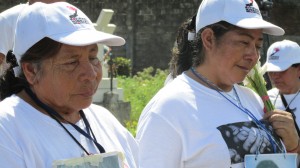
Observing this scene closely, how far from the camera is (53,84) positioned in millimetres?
2365

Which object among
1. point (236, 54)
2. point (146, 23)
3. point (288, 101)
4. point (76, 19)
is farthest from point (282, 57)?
point (146, 23)

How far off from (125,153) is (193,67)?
0.67 m

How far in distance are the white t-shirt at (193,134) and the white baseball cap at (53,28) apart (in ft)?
1.85

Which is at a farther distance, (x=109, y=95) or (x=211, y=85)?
(x=109, y=95)

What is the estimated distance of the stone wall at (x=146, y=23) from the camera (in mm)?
21327

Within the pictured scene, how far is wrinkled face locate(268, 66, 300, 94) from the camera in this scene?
5.44 m

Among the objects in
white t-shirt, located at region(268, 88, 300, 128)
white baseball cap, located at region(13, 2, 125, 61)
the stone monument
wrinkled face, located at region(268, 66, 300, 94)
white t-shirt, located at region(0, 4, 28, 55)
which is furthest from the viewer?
the stone monument

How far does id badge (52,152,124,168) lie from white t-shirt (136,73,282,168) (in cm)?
43

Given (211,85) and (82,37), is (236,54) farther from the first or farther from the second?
(82,37)

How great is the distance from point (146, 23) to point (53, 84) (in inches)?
783

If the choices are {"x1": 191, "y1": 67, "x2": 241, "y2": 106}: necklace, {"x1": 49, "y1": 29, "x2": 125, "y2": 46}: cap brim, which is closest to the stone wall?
{"x1": 191, "y1": 67, "x2": 241, "y2": 106}: necklace

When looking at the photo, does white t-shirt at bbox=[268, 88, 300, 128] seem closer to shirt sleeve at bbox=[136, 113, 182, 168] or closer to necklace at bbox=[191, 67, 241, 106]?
necklace at bbox=[191, 67, 241, 106]

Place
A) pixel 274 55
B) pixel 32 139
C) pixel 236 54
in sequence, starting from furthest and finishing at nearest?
pixel 274 55
pixel 236 54
pixel 32 139

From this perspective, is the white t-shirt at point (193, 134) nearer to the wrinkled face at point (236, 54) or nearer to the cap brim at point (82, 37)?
the wrinkled face at point (236, 54)
